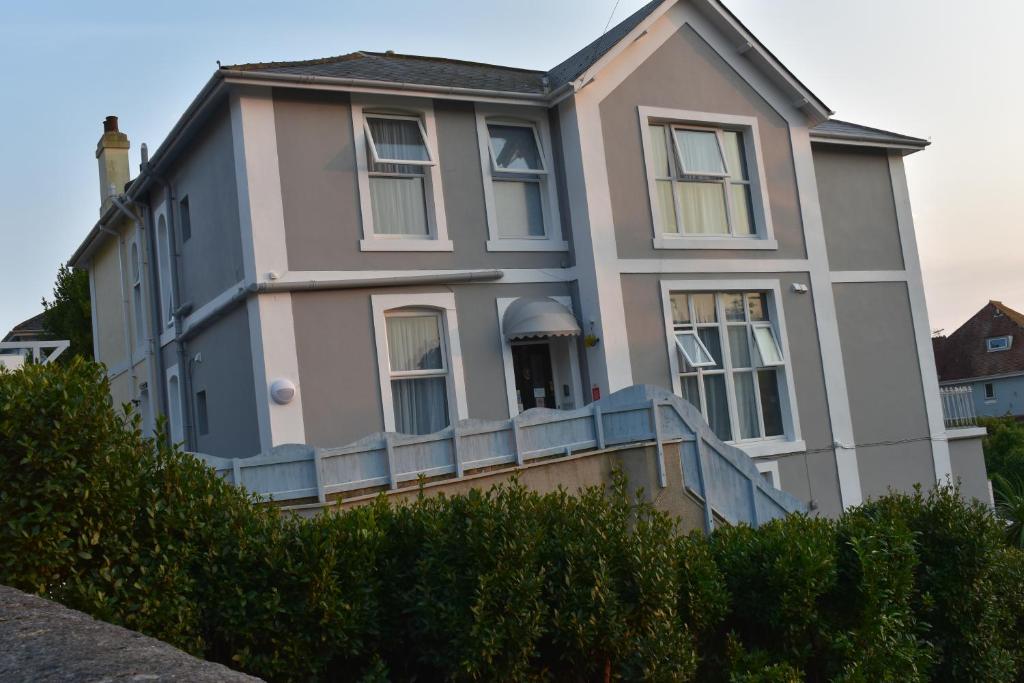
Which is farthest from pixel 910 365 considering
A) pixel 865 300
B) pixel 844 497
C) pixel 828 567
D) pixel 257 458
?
pixel 257 458

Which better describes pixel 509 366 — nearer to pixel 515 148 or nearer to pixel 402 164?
pixel 402 164

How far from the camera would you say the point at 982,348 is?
186 feet

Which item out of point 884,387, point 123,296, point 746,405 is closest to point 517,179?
point 746,405

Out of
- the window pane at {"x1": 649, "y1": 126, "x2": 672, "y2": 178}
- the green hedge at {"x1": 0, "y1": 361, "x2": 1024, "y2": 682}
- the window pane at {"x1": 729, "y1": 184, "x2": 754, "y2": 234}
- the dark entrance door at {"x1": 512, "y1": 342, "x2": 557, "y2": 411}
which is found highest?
the window pane at {"x1": 649, "y1": 126, "x2": 672, "y2": 178}

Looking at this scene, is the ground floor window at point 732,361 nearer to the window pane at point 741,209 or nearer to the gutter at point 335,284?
the window pane at point 741,209

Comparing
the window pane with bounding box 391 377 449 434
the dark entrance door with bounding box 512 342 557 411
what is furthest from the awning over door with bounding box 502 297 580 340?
the window pane with bounding box 391 377 449 434

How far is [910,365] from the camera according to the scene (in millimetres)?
19766

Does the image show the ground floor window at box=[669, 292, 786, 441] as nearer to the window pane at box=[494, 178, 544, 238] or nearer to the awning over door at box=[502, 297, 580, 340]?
the awning over door at box=[502, 297, 580, 340]

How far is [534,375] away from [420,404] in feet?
6.88

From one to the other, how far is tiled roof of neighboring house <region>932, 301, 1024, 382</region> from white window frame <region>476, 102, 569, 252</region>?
146 feet

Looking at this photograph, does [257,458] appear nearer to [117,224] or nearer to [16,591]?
[16,591]

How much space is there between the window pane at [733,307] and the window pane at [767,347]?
367mm

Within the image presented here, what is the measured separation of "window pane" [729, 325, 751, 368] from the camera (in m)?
17.5

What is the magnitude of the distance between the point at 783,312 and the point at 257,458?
10.4 m
